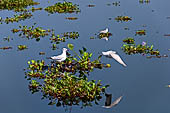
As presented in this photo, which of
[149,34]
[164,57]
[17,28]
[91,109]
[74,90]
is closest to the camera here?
[91,109]

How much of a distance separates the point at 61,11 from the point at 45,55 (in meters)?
9.36

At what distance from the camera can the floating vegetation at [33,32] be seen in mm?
16906

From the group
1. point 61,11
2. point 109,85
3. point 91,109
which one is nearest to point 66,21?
point 61,11

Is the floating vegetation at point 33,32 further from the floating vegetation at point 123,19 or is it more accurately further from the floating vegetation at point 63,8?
the floating vegetation at point 63,8

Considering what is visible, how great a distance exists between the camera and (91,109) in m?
8.97

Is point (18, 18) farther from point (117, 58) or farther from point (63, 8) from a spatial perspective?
point (117, 58)

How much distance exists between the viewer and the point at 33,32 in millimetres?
17188

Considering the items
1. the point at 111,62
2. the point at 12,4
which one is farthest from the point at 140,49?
the point at 12,4

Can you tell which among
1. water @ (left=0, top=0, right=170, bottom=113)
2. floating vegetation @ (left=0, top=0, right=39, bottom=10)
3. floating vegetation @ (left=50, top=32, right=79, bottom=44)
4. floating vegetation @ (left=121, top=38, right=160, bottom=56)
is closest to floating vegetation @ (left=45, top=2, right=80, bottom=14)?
water @ (left=0, top=0, right=170, bottom=113)

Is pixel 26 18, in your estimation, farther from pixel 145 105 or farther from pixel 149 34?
pixel 145 105

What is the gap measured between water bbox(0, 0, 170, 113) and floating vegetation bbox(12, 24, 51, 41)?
51 centimetres

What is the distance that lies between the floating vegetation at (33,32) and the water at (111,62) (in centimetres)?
51

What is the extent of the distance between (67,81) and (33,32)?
7.67 m

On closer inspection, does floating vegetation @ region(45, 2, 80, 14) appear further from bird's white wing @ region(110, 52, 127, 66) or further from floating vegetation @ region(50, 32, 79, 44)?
bird's white wing @ region(110, 52, 127, 66)
